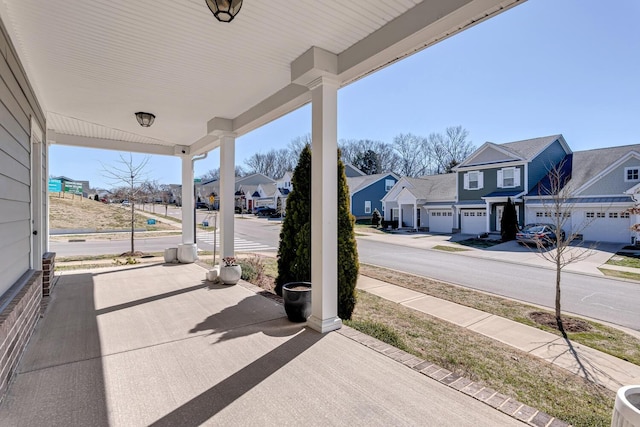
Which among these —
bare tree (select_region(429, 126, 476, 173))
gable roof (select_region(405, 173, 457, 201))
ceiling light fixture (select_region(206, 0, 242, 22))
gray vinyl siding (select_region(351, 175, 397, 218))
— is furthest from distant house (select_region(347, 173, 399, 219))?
ceiling light fixture (select_region(206, 0, 242, 22))

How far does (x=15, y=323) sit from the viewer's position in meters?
2.86

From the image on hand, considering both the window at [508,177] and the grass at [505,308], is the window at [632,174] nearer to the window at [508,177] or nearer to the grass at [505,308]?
the window at [508,177]

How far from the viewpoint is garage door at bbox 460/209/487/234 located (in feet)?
65.8

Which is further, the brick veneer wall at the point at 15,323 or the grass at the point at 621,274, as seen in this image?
the grass at the point at 621,274

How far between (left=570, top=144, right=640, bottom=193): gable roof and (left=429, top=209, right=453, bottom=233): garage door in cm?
696

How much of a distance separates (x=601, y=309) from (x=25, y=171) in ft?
32.2

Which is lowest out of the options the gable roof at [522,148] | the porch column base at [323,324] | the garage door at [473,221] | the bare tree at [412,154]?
the porch column base at [323,324]

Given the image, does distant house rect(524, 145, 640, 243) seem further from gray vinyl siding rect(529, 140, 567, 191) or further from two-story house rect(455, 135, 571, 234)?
two-story house rect(455, 135, 571, 234)

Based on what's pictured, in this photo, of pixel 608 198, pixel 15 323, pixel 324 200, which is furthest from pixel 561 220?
pixel 608 198

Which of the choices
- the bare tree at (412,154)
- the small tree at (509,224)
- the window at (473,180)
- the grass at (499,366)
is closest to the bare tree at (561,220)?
the small tree at (509,224)

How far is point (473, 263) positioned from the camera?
1141 cm

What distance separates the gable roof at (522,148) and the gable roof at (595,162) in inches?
72.7

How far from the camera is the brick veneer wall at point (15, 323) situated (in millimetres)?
2484

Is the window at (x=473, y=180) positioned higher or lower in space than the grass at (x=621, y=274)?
higher
